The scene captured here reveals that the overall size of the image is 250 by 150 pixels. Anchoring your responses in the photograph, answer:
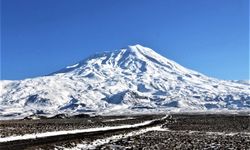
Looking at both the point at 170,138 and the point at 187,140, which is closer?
the point at 187,140

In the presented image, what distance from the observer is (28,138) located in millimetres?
37281

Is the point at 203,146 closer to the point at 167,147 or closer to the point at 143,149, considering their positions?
the point at 167,147

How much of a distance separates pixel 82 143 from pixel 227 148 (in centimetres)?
1044

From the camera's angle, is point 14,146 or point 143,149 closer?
point 143,149

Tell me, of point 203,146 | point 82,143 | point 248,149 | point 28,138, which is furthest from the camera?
point 28,138

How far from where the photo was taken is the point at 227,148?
27953 mm

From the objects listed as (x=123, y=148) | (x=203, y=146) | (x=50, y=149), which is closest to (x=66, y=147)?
(x=50, y=149)

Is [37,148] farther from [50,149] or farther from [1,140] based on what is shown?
[1,140]

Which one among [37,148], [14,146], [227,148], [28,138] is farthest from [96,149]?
[28,138]

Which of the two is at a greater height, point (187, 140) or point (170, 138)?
point (170, 138)

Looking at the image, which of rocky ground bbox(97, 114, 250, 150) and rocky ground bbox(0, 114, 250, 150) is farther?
rocky ground bbox(0, 114, 250, 150)

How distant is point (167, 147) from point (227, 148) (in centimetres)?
362

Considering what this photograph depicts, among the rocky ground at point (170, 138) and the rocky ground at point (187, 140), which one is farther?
the rocky ground at point (170, 138)

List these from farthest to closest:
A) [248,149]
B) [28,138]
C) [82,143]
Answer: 1. [28,138]
2. [82,143]
3. [248,149]
